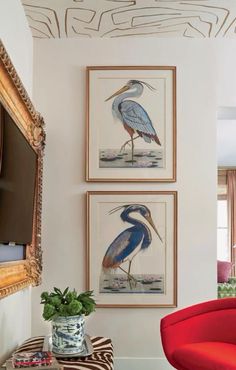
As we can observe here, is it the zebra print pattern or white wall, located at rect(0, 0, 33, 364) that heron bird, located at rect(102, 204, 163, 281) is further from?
the zebra print pattern

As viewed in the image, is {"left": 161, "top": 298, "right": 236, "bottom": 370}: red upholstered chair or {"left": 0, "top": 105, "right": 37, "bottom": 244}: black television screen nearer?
{"left": 0, "top": 105, "right": 37, "bottom": 244}: black television screen

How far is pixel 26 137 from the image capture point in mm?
3293

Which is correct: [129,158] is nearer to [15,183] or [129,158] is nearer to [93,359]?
[15,183]

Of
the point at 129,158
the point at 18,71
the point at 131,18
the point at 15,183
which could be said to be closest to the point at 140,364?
the point at 129,158

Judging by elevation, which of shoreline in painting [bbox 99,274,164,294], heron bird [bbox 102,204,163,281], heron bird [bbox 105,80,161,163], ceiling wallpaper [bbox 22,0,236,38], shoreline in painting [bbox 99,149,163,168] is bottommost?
shoreline in painting [bbox 99,274,164,294]

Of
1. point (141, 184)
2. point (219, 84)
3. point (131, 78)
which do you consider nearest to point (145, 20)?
point (131, 78)

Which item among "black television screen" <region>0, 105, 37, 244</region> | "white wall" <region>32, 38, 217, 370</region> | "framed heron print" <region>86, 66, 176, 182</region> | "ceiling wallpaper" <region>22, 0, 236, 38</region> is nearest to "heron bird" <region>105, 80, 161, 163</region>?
"framed heron print" <region>86, 66, 176, 182</region>

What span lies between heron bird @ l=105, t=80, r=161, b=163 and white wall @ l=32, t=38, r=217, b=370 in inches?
7.9

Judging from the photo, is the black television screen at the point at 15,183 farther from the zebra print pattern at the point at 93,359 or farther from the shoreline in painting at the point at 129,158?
the shoreline in painting at the point at 129,158

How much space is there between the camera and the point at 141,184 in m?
3.97

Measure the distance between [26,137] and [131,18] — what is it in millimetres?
1182

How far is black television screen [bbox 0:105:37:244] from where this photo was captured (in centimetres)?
239

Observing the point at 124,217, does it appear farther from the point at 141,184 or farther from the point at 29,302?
the point at 29,302

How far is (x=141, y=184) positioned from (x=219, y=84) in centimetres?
101
